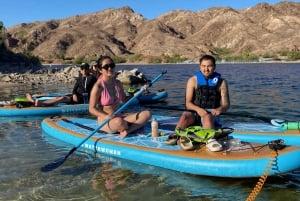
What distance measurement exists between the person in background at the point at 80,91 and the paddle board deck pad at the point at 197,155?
4.00m

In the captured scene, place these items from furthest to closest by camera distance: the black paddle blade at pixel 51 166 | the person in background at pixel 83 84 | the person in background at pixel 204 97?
the person in background at pixel 83 84 → the person in background at pixel 204 97 → the black paddle blade at pixel 51 166

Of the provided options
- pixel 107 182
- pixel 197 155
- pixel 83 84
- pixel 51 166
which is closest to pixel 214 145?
pixel 197 155

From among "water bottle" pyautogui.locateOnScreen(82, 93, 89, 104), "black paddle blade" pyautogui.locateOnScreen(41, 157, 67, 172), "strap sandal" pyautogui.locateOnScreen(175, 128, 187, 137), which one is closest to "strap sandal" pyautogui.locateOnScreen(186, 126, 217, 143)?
"strap sandal" pyautogui.locateOnScreen(175, 128, 187, 137)

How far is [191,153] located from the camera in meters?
6.47

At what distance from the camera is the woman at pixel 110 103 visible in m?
7.60

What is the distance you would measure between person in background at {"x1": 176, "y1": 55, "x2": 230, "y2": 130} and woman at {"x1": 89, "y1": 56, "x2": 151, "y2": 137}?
42.4 inches

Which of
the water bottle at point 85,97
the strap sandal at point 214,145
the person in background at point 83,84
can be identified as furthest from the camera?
the water bottle at point 85,97

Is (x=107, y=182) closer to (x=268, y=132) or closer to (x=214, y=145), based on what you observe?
(x=214, y=145)

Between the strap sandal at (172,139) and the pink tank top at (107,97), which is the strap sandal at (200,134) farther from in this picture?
the pink tank top at (107,97)

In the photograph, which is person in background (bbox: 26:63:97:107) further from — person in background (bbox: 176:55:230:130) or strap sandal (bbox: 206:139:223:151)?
strap sandal (bbox: 206:139:223:151)

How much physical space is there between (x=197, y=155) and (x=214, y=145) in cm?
31

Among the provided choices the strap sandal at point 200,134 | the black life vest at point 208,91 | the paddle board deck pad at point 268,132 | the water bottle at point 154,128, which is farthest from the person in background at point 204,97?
the paddle board deck pad at point 268,132

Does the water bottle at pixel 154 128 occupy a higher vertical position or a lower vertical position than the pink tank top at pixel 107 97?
lower

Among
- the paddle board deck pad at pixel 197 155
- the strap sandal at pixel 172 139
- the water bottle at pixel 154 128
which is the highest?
the water bottle at pixel 154 128
